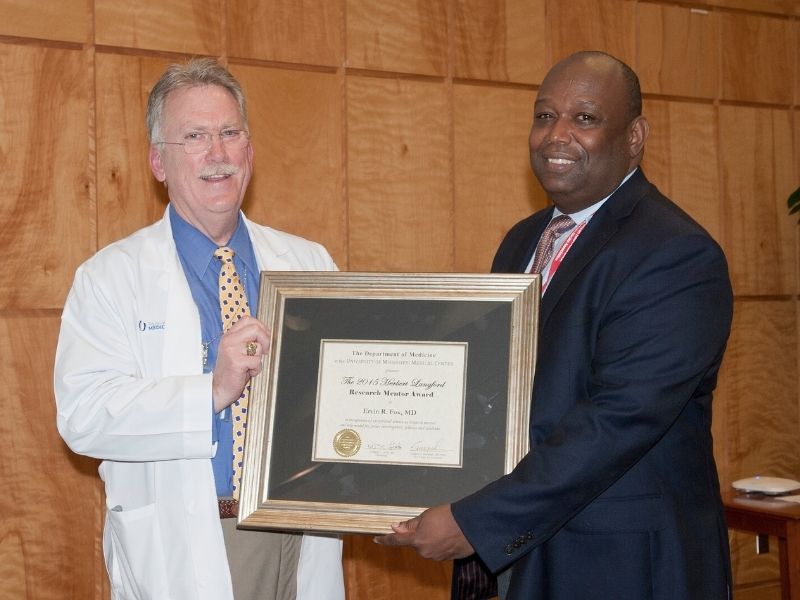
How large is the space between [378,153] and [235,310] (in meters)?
2.34

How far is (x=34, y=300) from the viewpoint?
13.9 ft

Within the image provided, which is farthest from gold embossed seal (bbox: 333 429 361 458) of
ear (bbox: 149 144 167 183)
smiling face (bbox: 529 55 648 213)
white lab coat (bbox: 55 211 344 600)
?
ear (bbox: 149 144 167 183)

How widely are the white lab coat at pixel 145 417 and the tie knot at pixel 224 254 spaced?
13 centimetres

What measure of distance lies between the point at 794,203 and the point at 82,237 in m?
4.21

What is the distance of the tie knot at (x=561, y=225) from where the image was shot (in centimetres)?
284

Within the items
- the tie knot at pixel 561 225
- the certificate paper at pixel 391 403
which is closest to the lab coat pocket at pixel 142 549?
the certificate paper at pixel 391 403

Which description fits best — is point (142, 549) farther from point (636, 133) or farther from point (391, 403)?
point (636, 133)

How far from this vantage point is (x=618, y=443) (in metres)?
2.40

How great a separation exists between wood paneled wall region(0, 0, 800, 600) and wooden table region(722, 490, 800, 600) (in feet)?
3.70

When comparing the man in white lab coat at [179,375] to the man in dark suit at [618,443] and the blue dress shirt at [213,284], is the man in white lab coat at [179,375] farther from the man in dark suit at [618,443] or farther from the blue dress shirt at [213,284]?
the man in dark suit at [618,443]

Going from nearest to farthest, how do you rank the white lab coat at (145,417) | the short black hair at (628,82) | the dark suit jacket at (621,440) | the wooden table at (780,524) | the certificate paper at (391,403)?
the dark suit jacket at (621,440)
the certificate paper at (391,403)
the white lab coat at (145,417)
the short black hair at (628,82)
the wooden table at (780,524)

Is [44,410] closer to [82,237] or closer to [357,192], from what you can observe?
[82,237]

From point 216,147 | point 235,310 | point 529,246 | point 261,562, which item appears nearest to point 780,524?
point 529,246

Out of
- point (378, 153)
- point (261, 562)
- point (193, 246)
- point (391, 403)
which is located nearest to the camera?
point (391, 403)
